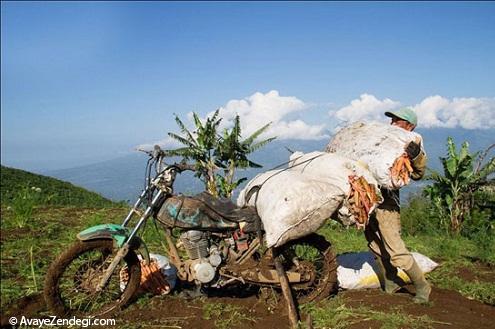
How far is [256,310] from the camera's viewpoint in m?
4.68

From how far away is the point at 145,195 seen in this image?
4516mm

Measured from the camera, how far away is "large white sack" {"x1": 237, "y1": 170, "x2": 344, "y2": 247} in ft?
13.7

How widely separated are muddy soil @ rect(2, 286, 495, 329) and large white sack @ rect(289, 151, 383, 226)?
1.10 meters

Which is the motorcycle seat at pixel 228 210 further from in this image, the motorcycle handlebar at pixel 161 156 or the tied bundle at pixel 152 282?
the tied bundle at pixel 152 282

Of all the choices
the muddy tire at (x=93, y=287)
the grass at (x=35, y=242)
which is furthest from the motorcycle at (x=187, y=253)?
the grass at (x=35, y=242)

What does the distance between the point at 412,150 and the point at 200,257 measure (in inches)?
101

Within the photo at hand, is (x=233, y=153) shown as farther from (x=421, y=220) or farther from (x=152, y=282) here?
(x=152, y=282)

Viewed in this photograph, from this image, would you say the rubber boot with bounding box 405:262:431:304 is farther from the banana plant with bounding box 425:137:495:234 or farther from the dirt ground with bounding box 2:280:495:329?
the banana plant with bounding box 425:137:495:234

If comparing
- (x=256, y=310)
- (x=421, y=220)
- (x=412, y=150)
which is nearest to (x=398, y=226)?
(x=412, y=150)

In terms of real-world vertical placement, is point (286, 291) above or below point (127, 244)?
below

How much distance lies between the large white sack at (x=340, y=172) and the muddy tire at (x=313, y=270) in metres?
0.55

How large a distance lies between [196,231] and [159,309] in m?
0.93

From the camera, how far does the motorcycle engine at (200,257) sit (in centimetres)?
461

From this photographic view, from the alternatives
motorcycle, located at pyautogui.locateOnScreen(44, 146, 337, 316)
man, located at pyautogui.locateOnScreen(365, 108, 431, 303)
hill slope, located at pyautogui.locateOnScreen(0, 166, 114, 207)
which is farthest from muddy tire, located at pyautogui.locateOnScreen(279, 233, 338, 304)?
hill slope, located at pyautogui.locateOnScreen(0, 166, 114, 207)
